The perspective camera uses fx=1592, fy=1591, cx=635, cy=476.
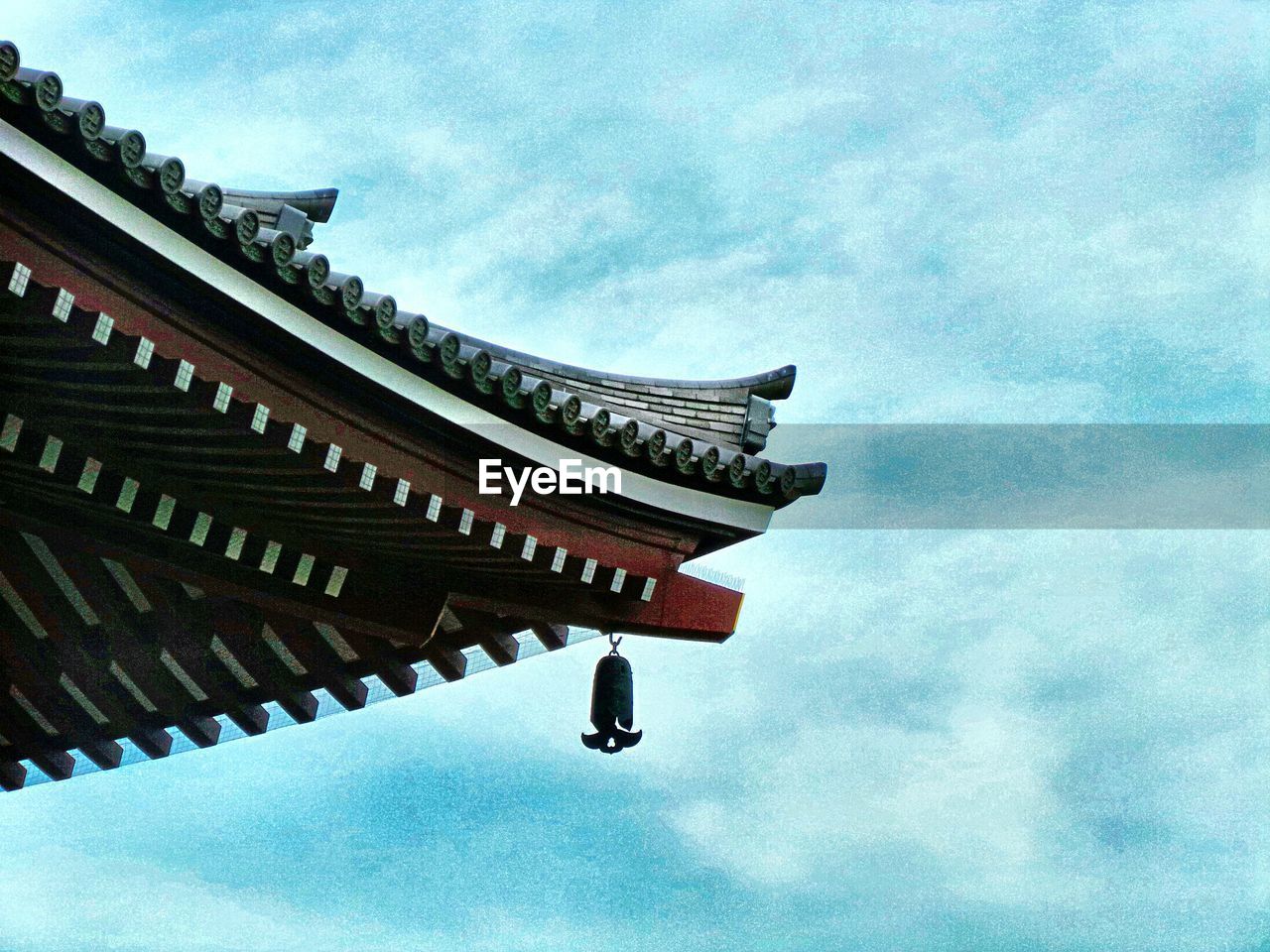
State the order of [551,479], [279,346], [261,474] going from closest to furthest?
[279,346] → [261,474] → [551,479]

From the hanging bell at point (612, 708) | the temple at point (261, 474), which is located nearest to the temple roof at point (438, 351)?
the temple at point (261, 474)

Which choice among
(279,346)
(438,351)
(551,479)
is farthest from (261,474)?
(551,479)

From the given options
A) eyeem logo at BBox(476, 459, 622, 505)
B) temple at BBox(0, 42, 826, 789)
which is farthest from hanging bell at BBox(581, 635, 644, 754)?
eyeem logo at BBox(476, 459, 622, 505)

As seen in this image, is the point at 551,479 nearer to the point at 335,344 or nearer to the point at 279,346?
the point at 335,344

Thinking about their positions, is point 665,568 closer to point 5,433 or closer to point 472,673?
point 472,673

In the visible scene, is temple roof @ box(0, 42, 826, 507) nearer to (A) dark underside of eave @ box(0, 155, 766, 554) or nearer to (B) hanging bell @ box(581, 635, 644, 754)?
(A) dark underside of eave @ box(0, 155, 766, 554)

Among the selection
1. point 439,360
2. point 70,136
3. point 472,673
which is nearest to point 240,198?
point 439,360
